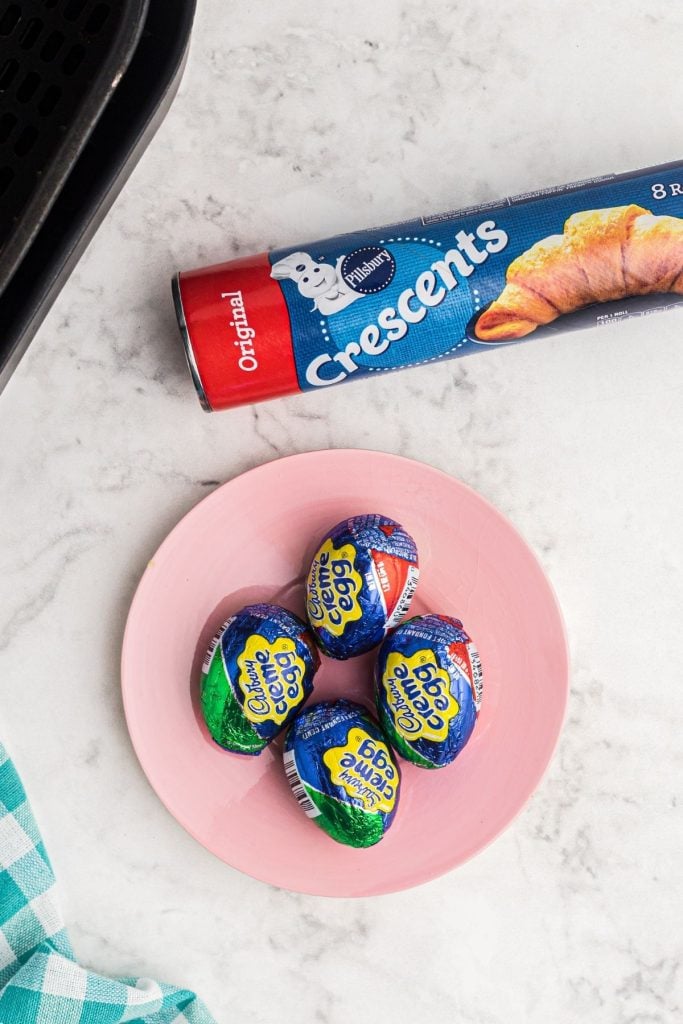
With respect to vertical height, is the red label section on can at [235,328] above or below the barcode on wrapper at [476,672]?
above

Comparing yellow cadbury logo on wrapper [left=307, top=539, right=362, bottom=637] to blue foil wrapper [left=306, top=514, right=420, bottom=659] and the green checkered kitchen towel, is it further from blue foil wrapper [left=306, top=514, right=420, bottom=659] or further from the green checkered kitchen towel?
the green checkered kitchen towel

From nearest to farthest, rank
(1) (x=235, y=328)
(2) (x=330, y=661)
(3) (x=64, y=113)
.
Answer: (3) (x=64, y=113) → (1) (x=235, y=328) → (2) (x=330, y=661)

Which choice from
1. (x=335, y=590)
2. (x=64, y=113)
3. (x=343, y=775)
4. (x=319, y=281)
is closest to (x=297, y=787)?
(x=343, y=775)

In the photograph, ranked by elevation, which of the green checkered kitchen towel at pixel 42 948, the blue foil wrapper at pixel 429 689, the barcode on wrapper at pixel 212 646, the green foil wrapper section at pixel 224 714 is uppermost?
the barcode on wrapper at pixel 212 646

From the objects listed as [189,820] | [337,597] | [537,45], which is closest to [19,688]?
[189,820]

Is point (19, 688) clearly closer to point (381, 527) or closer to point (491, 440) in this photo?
point (381, 527)

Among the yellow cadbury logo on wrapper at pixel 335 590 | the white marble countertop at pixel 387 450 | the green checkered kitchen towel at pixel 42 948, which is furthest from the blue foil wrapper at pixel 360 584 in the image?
the green checkered kitchen towel at pixel 42 948

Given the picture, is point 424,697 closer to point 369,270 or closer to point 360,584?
Answer: point 360,584

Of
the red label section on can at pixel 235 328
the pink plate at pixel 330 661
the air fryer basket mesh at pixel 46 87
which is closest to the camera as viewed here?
the air fryer basket mesh at pixel 46 87

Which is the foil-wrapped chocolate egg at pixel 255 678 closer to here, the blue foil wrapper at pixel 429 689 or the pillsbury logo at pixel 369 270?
the blue foil wrapper at pixel 429 689
